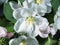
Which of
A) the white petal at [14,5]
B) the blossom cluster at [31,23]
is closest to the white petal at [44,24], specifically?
the blossom cluster at [31,23]

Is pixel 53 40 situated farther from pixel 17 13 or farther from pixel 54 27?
pixel 17 13

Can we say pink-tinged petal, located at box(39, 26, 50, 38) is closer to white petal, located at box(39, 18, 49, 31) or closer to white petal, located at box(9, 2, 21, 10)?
white petal, located at box(39, 18, 49, 31)

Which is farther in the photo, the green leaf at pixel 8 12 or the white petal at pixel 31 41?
the green leaf at pixel 8 12

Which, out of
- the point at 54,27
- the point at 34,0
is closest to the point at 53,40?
the point at 54,27

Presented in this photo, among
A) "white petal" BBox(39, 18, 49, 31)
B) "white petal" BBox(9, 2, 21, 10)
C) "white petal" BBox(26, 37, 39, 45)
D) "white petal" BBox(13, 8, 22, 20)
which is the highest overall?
"white petal" BBox(9, 2, 21, 10)

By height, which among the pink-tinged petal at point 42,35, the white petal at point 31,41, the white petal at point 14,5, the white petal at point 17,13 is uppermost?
the white petal at point 14,5

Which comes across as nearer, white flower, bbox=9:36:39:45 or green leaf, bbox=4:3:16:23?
white flower, bbox=9:36:39:45

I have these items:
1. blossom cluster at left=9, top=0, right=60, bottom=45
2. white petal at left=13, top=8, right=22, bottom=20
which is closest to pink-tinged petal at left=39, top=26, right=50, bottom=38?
blossom cluster at left=9, top=0, right=60, bottom=45

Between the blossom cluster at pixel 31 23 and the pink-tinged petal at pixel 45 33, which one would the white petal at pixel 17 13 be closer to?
the blossom cluster at pixel 31 23
